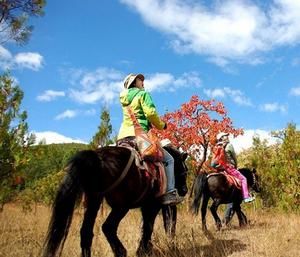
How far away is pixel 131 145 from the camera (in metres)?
5.67

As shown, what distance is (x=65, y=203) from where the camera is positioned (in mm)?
4539

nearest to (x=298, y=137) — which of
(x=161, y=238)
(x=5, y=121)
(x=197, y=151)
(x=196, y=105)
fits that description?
(x=161, y=238)

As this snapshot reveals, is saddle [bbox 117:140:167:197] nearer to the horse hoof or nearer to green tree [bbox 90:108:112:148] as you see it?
the horse hoof

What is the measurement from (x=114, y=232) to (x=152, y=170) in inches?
38.2

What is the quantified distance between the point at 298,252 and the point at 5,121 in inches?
343

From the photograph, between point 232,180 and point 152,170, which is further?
point 232,180

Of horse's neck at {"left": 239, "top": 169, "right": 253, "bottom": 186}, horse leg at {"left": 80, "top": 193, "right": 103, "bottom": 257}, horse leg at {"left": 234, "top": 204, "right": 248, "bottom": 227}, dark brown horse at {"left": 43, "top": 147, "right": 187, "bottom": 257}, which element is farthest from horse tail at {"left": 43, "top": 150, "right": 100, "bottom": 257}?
horse's neck at {"left": 239, "top": 169, "right": 253, "bottom": 186}

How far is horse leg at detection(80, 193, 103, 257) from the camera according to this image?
192 inches

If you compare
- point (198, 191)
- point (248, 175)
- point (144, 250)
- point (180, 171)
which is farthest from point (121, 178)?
point (248, 175)

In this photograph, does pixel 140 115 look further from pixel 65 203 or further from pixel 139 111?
pixel 65 203

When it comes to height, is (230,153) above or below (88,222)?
above

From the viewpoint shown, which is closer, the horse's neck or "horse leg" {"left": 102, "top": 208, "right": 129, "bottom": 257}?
"horse leg" {"left": 102, "top": 208, "right": 129, "bottom": 257}

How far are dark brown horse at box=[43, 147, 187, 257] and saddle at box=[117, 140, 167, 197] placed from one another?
0.11 ft

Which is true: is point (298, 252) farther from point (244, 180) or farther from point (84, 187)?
point (244, 180)
